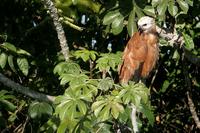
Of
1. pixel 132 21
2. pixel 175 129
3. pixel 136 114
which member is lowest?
pixel 175 129

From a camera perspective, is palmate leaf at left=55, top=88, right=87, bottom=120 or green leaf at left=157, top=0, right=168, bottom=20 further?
green leaf at left=157, top=0, right=168, bottom=20

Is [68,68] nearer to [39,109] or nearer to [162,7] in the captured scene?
[39,109]

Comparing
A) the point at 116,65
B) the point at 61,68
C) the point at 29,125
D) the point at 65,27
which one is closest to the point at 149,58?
the point at 116,65

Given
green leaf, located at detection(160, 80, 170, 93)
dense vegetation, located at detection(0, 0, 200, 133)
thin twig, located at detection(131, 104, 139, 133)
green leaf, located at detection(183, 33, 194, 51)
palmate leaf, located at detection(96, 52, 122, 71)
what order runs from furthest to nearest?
green leaf, located at detection(160, 80, 170, 93), green leaf, located at detection(183, 33, 194, 51), palmate leaf, located at detection(96, 52, 122, 71), thin twig, located at detection(131, 104, 139, 133), dense vegetation, located at detection(0, 0, 200, 133)

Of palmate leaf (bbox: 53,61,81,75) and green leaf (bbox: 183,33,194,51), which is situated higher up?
palmate leaf (bbox: 53,61,81,75)

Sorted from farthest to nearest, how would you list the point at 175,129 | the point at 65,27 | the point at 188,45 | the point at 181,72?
the point at 175,129 < the point at 181,72 < the point at 65,27 < the point at 188,45

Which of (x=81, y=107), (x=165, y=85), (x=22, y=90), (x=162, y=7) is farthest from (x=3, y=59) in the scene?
(x=165, y=85)

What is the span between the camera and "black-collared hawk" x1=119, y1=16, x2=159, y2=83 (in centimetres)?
301

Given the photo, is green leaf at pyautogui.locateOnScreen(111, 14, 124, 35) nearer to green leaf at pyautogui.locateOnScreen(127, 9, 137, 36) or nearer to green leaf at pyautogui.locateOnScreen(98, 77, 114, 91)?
green leaf at pyautogui.locateOnScreen(127, 9, 137, 36)

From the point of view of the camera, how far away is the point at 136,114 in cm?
296

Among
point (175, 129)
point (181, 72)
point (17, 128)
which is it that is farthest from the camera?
point (175, 129)

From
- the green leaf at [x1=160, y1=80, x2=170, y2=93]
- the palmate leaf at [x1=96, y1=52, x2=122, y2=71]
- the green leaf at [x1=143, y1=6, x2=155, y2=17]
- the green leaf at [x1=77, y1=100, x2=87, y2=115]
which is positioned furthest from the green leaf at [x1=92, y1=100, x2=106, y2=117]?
the green leaf at [x1=160, y1=80, x2=170, y2=93]

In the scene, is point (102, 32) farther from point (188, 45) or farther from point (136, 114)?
point (136, 114)

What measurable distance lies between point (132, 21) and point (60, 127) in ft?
2.43
